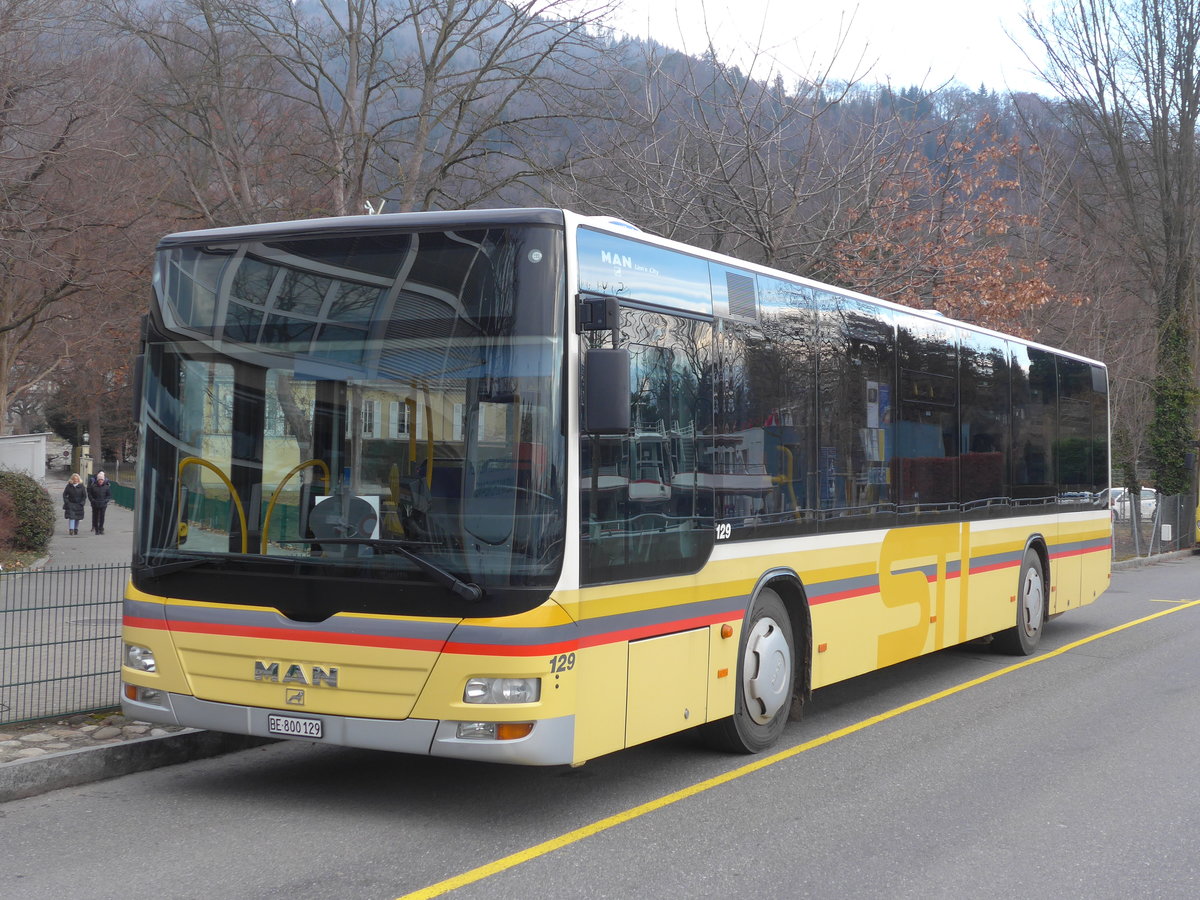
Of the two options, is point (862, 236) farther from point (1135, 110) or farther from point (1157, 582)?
point (1135, 110)

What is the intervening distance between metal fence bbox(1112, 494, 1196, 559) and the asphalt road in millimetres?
23725

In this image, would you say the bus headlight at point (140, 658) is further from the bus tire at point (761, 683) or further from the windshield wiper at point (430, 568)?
the bus tire at point (761, 683)

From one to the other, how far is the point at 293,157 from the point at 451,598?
57.1ft

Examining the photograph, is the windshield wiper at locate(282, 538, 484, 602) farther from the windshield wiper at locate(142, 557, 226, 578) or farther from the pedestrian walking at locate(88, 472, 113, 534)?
the pedestrian walking at locate(88, 472, 113, 534)

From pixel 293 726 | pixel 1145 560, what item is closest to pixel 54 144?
pixel 293 726

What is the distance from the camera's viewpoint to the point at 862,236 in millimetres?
19094

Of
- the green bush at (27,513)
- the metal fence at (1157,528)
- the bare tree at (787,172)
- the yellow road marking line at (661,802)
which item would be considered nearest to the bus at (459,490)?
the yellow road marking line at (661,802)

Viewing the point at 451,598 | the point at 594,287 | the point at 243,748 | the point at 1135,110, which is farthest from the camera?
the point at 1135,110

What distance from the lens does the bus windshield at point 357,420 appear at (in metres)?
6.14

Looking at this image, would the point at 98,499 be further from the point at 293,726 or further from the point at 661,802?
the point at 661,802

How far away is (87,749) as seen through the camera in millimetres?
7246

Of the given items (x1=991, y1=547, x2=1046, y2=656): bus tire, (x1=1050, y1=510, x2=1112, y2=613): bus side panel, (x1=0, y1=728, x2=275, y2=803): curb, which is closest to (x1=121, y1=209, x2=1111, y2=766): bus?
(x1=0, y1=728, x2=275, y2=803): curb

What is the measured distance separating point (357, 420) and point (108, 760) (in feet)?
8.73

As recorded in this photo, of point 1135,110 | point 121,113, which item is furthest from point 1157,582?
point 121,113
